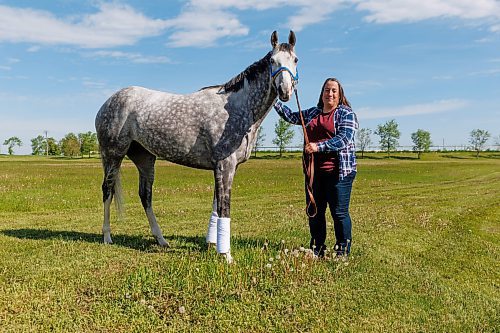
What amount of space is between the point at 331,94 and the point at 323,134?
609mm

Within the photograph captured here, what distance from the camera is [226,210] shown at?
246 inches

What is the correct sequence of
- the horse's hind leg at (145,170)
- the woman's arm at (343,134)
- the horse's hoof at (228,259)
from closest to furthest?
the horse's hoof at (228,259), the woman's arm at (343,134), the horse's hind leg at (145,170)

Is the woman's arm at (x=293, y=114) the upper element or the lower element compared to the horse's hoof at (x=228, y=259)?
upper

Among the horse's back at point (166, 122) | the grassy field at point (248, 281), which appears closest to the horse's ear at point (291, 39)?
the horse's back at point (166, 122)

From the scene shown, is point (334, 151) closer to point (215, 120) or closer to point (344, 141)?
point (344, 141)

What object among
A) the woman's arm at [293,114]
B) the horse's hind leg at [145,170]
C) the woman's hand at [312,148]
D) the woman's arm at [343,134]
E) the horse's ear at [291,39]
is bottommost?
the horse's hind leg at [145,170]

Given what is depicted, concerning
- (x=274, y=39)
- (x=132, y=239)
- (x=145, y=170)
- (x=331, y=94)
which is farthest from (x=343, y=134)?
(x=132, y=239)

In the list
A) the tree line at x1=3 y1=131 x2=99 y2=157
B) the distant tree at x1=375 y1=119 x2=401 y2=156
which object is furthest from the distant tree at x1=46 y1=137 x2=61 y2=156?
the distant tree at x1=375 y1=119 x2=401 y2=156

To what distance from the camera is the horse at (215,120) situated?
6090 millimetres

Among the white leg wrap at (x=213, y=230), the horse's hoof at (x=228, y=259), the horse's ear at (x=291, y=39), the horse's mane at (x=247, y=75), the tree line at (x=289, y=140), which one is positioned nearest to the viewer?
the horse's ear at (x=291, y=39)

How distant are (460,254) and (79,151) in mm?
130245

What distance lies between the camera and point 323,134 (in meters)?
6.32

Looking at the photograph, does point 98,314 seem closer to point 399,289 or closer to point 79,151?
point 399,289

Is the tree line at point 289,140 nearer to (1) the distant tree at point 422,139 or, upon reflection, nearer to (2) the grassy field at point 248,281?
(1) the distant tree at point 422,139
